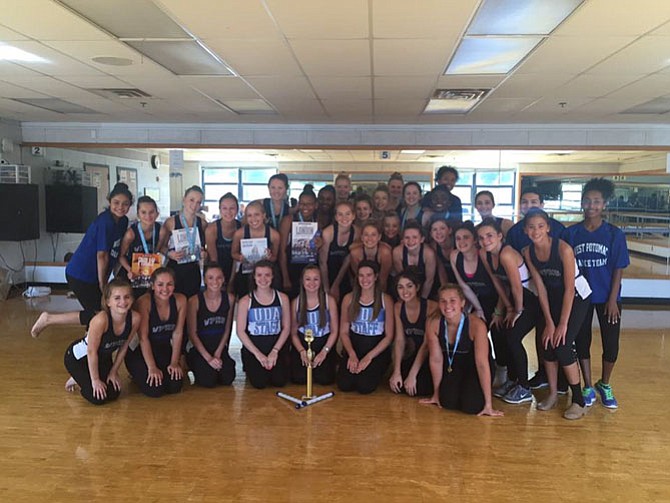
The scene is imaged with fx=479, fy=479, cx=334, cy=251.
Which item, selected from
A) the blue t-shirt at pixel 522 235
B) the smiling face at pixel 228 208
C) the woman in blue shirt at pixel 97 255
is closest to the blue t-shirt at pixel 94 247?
the woman in blue shirt at pixel 97 255

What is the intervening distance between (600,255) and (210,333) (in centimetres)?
302

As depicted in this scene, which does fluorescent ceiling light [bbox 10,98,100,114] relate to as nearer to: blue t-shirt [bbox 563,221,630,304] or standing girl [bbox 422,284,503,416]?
standing girl [bbox 422,284,503,416]

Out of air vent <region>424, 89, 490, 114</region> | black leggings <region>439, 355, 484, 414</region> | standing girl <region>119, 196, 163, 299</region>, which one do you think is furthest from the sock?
standing girl <region>119, 196, 163, 299</region>

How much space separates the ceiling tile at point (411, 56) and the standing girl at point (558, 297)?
1370 millimetres

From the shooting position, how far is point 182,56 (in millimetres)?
3826

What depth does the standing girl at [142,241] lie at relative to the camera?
3.96 m

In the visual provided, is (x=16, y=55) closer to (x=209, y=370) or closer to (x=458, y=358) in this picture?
(x=209, y=370)

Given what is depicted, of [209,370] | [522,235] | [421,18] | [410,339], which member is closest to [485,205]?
[522,235]

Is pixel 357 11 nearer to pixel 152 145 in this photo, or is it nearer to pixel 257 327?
pixel 257 327

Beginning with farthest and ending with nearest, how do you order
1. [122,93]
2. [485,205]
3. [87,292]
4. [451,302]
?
[122,93] → [485,205] → [87,292] → [451,302]

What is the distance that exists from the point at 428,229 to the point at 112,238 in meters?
2.71

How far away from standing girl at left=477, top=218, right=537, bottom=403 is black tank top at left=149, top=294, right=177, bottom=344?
7.82 feet

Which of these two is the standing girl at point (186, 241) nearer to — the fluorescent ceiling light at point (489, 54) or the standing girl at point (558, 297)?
the fluorescent ceiling light at point (489, 54)

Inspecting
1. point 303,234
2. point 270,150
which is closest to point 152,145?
point 270,150
